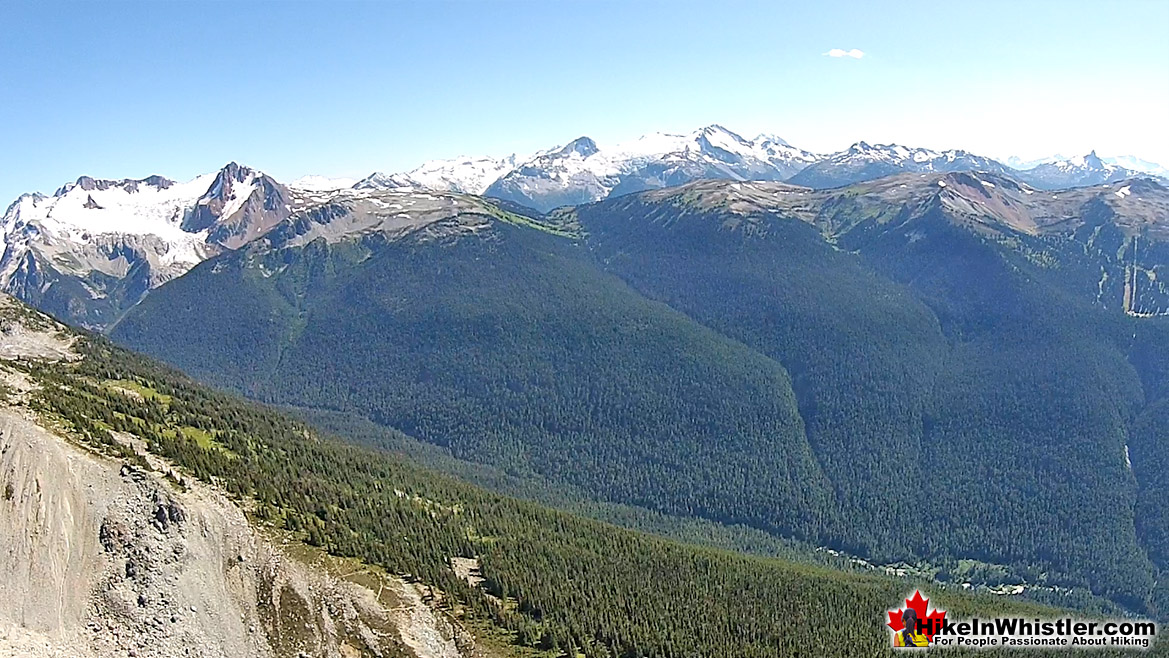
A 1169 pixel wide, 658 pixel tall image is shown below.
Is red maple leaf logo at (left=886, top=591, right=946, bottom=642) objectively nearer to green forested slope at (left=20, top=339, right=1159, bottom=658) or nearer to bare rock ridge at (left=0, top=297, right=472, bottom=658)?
green forested slope at (left=20, top=339, right=1159, bottom=658)

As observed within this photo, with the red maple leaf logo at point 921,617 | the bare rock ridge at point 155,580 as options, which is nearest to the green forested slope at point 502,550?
the red maple leaf logo at point 921,617

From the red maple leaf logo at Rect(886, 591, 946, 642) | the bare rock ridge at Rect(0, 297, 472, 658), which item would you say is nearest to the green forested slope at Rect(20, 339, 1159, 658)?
the red maple leaf logo at Rect(886, 591, 946, 642)

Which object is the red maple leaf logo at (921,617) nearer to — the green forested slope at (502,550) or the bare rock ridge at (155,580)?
the green forested slope at (502,550)

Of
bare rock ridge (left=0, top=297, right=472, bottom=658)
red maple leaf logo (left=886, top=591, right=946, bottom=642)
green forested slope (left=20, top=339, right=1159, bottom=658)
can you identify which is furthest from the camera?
red maple leaf logo (left=886, top=591, right=946, bottom=642)

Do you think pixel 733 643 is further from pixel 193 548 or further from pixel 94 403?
pixel 94 403

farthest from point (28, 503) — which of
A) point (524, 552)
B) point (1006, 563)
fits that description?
point (1006, 563)

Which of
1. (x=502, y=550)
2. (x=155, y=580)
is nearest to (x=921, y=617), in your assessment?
(x=502, y=550)
